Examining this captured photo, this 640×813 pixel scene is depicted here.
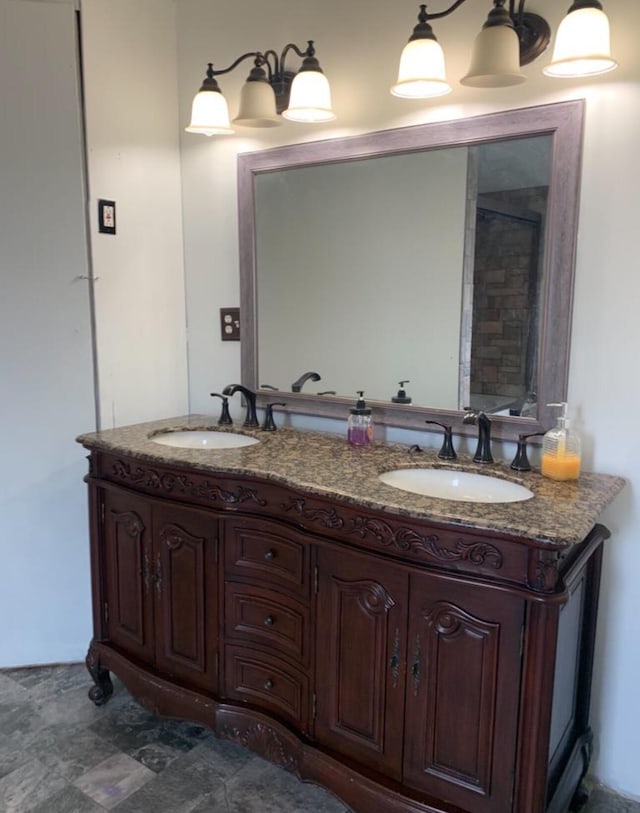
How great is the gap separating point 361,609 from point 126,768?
3.16 ft

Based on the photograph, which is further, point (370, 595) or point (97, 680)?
point (97, 680)

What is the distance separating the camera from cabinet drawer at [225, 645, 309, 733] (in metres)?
1.67

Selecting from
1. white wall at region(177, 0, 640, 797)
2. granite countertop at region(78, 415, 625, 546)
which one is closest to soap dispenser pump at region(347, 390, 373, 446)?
granite countertop at region(78, 415, 625, 546)

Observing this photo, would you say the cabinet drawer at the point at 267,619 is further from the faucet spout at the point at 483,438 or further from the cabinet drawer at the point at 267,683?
the faucet spout at the point at 483,438

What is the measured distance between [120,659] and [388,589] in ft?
3.64

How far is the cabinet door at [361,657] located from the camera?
4.78ft

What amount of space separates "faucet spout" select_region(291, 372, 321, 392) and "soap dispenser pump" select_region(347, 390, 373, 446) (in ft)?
0.92

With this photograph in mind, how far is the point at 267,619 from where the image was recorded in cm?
173

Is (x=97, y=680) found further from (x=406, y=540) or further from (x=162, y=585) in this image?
(x=406, y=540)

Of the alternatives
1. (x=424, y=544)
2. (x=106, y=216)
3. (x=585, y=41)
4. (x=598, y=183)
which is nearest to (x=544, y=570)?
(x=424, y=544)

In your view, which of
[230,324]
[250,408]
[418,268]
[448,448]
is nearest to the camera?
[448,448]

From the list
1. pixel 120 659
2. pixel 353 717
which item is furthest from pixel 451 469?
pixel 120 659

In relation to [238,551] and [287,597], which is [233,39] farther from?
[287,597]

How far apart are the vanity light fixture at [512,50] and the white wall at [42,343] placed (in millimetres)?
1253
